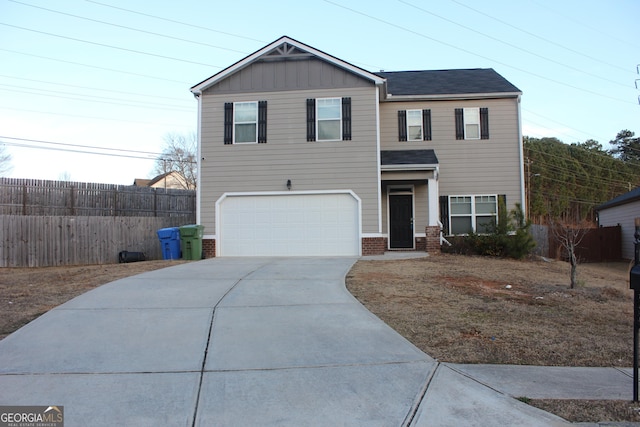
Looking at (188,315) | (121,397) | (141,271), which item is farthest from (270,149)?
(121,397)

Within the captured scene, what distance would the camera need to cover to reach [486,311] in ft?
23.3

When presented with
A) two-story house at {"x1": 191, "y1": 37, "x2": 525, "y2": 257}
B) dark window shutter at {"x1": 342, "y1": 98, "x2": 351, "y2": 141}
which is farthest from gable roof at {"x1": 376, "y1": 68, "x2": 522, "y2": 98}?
dark window shutter at {"x1": 342, "y1": 98, "x2": 351, "y2": 141}

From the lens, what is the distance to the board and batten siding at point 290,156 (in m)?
14.7

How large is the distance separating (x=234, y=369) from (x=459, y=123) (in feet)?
47.8

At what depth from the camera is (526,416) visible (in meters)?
3.67

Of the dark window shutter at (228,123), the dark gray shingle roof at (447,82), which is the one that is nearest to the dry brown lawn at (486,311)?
the dark window shutter at (228,123)

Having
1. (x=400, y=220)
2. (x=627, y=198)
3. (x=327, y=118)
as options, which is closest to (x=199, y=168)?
(x=327, y=118)

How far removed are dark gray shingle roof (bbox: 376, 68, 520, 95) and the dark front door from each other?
397cm

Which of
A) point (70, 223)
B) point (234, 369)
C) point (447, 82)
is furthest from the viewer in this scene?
point (447, 82)

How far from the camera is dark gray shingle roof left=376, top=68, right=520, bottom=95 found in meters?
17.1

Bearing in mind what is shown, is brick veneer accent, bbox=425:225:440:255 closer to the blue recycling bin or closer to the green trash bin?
the green trash bin

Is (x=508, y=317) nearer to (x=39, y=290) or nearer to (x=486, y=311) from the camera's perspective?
(x=486, y=311)

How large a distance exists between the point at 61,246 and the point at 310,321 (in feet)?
41.5

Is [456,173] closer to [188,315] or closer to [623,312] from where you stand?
[623,312]
